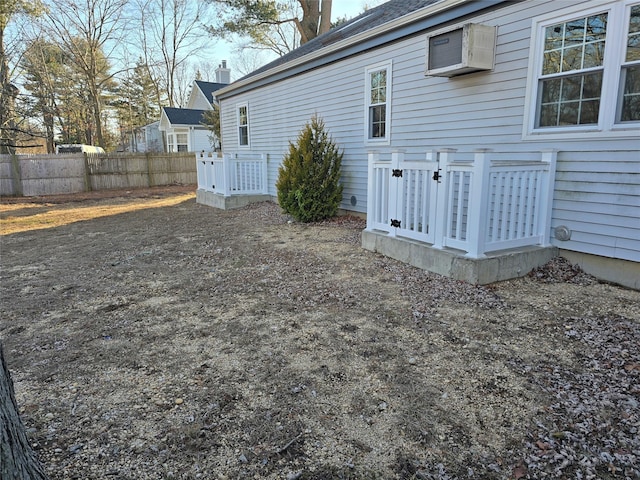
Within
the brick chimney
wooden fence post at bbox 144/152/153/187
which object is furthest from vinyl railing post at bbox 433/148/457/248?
the brick chimney

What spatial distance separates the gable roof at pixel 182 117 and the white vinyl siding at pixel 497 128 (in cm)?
1606

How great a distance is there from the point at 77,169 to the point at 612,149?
15.7 metres

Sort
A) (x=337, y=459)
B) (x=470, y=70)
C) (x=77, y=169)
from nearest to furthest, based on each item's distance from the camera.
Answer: (x=337, y=459), (x=470, y=70), (x=77, y=169)

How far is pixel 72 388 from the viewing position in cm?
248

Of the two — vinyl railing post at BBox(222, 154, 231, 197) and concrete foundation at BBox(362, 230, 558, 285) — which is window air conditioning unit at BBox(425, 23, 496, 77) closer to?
concrete foundation at BBox(362, 230, 558, 285)

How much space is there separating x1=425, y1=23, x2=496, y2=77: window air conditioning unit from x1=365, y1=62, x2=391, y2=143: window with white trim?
61.9 inches

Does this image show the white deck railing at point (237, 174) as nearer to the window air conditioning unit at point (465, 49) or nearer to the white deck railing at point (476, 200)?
the white deck railing at point (476, 200)

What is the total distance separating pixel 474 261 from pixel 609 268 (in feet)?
4.78

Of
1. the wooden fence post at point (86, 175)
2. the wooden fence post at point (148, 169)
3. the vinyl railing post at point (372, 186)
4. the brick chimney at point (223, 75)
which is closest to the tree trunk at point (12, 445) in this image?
the vinyl railing post at point (372, 186)

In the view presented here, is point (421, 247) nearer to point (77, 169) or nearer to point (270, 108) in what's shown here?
point (270, 108)

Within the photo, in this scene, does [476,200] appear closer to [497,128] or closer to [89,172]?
[497,128]

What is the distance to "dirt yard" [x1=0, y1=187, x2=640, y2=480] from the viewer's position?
190cm

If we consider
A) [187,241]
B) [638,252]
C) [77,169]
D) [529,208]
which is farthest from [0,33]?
[638,252]

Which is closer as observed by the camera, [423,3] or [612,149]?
[612,149]
